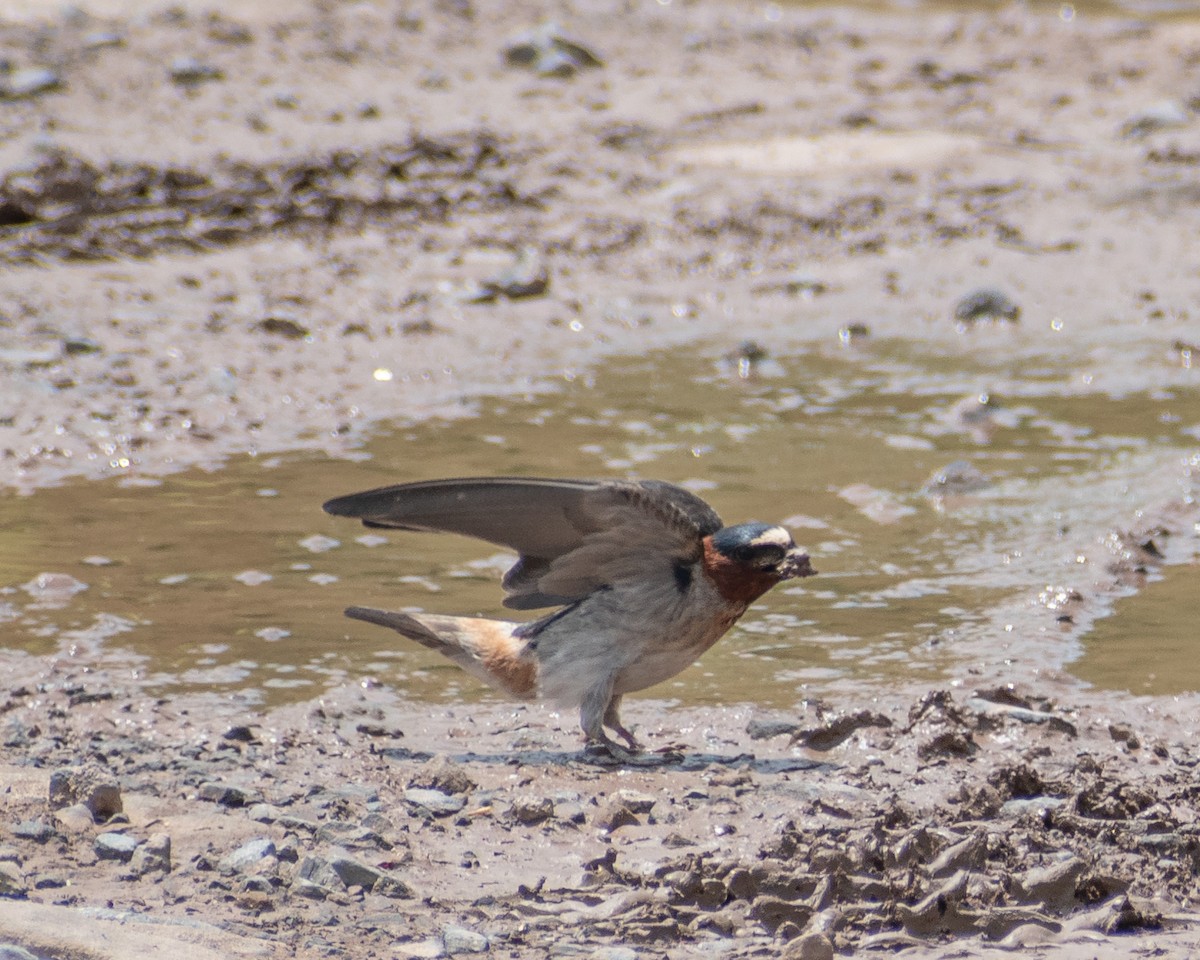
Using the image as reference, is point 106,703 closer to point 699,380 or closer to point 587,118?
point 699,380

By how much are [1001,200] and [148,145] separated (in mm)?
5706

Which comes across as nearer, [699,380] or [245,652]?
[245,652]

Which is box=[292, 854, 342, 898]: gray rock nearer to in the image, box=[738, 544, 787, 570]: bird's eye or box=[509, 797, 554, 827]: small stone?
box=[509, 797, 554, 827]: small stone

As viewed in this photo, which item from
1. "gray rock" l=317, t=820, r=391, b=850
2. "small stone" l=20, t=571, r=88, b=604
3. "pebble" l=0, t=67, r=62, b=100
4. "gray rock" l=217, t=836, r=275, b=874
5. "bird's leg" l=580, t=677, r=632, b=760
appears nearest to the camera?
"gray rock" l=217, t=836, r=275, b=874

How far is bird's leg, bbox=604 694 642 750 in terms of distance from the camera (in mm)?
5367

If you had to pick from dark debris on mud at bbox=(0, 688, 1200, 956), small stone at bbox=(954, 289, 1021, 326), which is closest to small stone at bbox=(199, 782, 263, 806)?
dark debris on mud at bbox=(0, 688, 1200, 956)

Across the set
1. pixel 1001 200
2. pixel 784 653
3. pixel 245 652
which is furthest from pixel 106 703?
pixel 1001 200

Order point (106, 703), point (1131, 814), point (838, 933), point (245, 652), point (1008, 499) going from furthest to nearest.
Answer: point (1008, 499) < point (245, 652) < point (106, 703) < point (1131, 814) < point (838, 933)

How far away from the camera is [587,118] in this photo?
1400 centimetres

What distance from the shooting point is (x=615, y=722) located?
5.42 meters

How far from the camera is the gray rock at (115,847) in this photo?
4301mm

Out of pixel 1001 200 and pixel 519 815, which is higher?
pixel 1001 200

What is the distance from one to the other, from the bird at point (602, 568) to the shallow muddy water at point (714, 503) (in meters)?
0.48

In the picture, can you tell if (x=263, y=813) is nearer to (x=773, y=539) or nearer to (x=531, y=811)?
(x=531, y=811)
